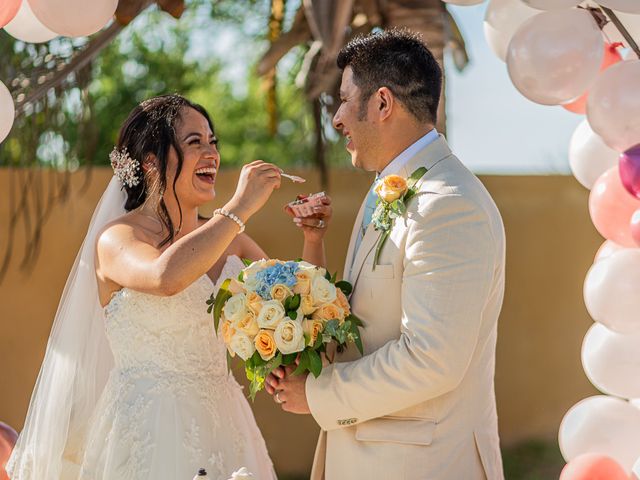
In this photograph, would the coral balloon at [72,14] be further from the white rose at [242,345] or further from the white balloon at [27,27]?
the white rose at [242,345]

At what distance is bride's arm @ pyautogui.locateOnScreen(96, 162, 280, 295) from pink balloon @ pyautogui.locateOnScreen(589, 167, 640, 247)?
3.98ft

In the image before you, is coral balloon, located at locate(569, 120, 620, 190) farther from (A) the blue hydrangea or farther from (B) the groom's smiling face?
(A) the blue hydrangea

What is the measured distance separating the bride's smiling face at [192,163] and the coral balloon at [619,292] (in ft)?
4.91

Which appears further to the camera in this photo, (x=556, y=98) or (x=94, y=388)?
(x=94, y=388)

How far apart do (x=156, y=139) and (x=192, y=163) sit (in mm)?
168

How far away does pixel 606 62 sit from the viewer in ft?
13.4

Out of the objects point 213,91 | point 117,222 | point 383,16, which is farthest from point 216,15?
point 117,222

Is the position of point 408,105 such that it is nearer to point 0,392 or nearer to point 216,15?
point 0,392

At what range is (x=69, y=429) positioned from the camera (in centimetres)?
391

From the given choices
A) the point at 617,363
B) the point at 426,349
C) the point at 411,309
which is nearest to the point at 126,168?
the point at 411,309

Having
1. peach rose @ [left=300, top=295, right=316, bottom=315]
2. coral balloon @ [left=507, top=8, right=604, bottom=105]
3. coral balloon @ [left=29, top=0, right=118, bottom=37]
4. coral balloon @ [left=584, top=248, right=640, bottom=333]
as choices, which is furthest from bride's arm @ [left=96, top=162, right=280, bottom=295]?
coral balloon @ [left=584, top=248, right=640, bottom=333]

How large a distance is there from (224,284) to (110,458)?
0.78m

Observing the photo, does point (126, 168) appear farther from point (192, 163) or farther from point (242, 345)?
point (242, 345)

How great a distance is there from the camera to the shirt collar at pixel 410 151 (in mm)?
3410
